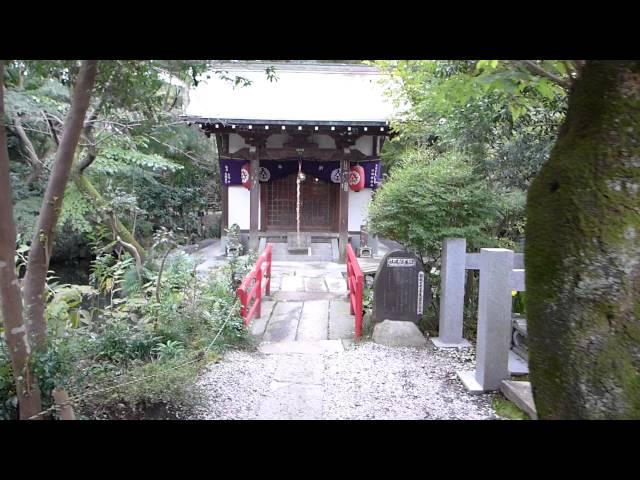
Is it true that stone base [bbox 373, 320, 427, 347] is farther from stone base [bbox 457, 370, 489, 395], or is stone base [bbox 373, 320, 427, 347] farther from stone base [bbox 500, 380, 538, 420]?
stone base [bbox 500, 380, 538, 420]

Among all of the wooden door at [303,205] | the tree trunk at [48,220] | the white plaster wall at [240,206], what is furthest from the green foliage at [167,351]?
the wooden door at [303,205]

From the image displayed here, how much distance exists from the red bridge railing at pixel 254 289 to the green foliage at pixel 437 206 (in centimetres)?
189

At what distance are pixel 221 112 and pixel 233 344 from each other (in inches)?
335

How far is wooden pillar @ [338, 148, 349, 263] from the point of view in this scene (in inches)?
517

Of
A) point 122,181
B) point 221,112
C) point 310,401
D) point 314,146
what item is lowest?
point 310,401

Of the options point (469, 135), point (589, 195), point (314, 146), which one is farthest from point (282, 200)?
point (589, 195)

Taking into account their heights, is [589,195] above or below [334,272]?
above

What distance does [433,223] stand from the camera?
20.0ft

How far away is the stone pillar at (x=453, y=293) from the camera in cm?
575

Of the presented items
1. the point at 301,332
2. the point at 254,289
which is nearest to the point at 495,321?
the point at 301,332

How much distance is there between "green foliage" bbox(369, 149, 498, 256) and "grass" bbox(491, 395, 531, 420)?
2.24 m

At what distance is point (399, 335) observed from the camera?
5887 mm

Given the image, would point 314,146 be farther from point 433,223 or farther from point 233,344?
point 233,344

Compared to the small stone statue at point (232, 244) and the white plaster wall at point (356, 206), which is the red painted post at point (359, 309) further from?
the white plaster wall at point (356, 206)
